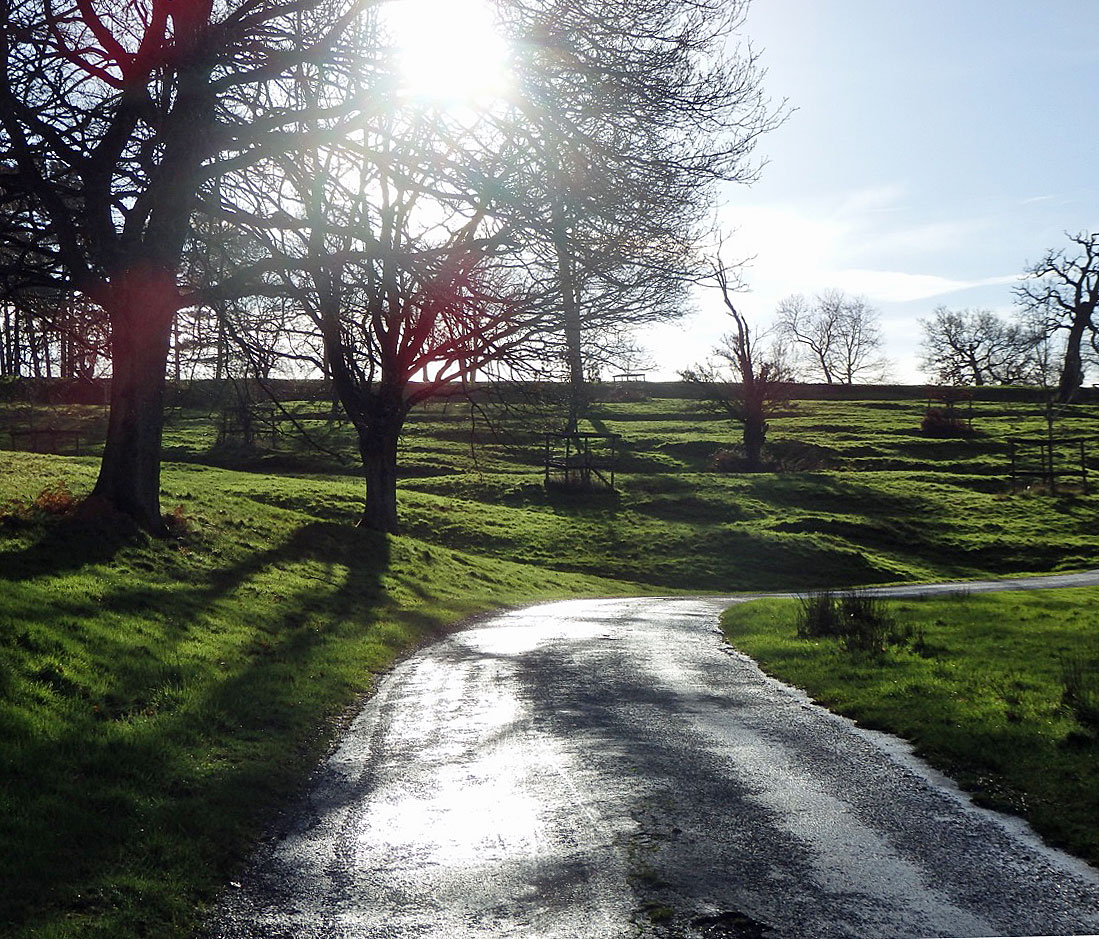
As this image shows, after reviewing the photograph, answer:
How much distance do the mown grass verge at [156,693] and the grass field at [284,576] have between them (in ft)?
0.09

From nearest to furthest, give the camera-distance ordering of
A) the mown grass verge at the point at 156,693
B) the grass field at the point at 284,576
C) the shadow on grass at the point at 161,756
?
the shadow on grass at the point at 161,756 < the mown grass verge at the point at 156,693 < the grass field at the point at 284,576

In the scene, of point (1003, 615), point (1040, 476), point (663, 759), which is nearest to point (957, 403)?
point (1040, 476)

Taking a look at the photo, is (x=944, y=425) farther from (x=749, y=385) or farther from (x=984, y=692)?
(x=984, y=692)

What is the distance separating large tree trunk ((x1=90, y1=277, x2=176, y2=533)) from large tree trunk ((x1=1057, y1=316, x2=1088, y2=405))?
72.8 metres

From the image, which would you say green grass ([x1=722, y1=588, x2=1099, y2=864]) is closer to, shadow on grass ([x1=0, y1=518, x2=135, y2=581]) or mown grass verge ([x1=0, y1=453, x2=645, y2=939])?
mown grass verge ([x1=0, y1=453, x2=645, y2=939])

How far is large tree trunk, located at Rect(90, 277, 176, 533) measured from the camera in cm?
1855

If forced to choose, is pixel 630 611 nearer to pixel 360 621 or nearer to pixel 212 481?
pixel 360 621

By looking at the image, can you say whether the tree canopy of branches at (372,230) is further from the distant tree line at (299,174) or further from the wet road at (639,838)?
the wet road at (639,838)

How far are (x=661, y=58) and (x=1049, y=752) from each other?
1021 cm

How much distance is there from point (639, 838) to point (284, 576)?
49.4 ft

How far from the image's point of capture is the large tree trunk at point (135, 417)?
18.5 meters

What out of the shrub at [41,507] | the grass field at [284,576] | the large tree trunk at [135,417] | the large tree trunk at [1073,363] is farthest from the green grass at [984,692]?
the large tree trunk at [1073,363]

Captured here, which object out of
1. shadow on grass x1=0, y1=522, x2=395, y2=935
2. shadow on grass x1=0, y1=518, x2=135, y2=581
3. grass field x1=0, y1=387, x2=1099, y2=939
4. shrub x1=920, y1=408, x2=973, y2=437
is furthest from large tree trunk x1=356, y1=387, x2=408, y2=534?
shrub x1=920, y1=408, x2=973, y2=437

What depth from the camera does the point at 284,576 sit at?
20359 mm
